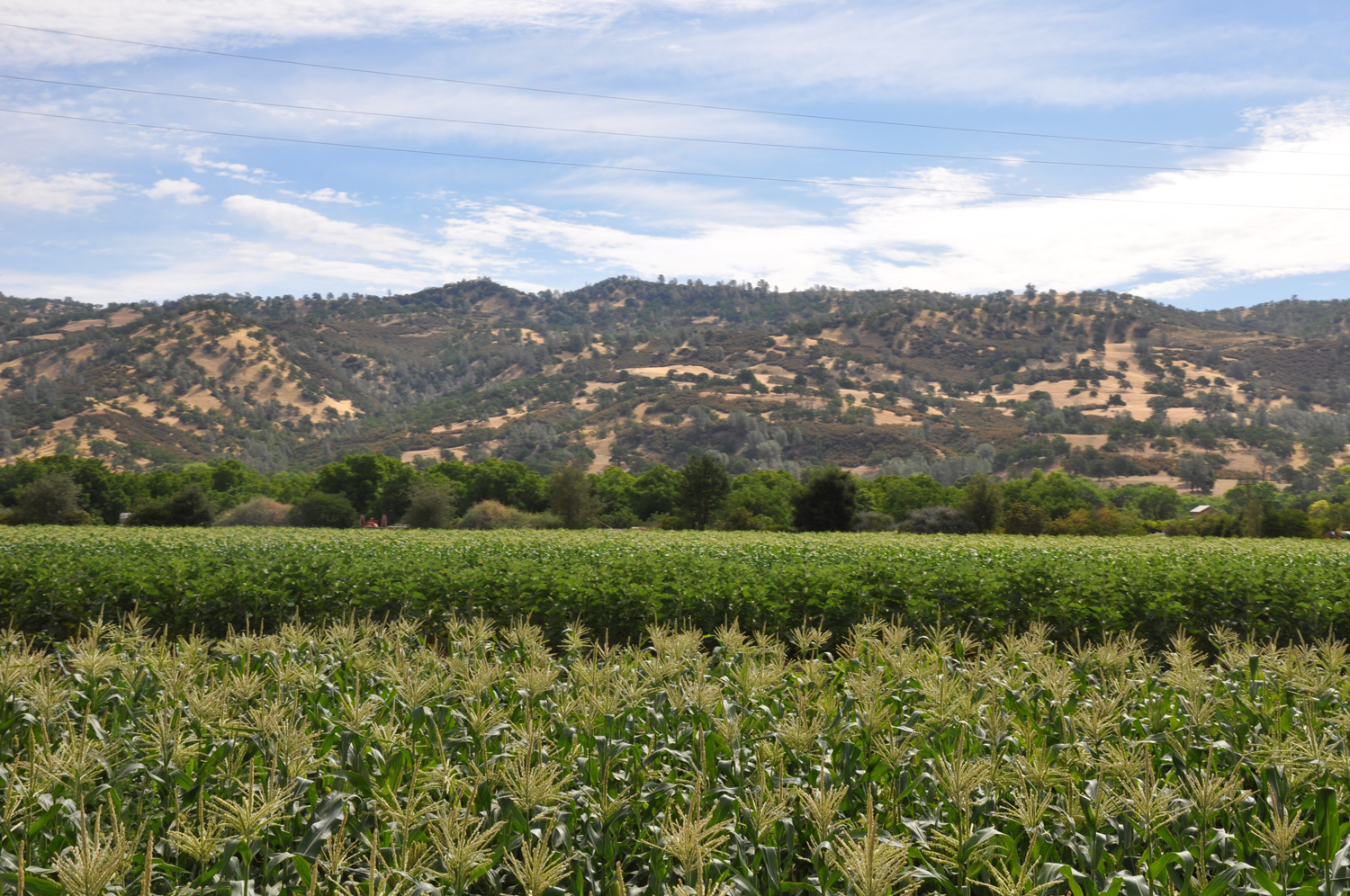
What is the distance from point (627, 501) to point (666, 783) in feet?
224

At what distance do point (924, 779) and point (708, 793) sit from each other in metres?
1.16

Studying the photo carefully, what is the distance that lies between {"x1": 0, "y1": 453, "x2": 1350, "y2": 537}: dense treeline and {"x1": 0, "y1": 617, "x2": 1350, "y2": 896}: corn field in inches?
1819

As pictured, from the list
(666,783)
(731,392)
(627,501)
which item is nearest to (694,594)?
(666,783)

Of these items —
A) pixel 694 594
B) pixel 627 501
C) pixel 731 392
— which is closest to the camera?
pixel 694 594

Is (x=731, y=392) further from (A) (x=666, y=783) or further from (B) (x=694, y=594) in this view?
(A) (x=666, y=783)

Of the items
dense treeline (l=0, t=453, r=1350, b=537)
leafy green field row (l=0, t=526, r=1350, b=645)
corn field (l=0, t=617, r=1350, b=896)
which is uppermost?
corn field (l=0, t=617, r=1350, b=896)

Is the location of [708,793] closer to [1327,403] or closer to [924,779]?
[924,779]

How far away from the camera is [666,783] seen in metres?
4.12

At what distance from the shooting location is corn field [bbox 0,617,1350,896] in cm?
324

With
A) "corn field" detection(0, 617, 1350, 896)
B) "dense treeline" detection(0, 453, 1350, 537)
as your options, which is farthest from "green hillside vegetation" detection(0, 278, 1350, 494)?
"corn field" detection(0, 617, 1350, 896)

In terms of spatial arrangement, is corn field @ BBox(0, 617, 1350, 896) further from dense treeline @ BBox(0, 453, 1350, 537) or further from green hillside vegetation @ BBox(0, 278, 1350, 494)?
green hillside vegetation @ BBox(0, 278, 1350, 494)

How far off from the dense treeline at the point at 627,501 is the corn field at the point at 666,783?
46.2 meters

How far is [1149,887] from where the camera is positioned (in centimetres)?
319

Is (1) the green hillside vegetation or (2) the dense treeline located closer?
(2) the dense treeline
